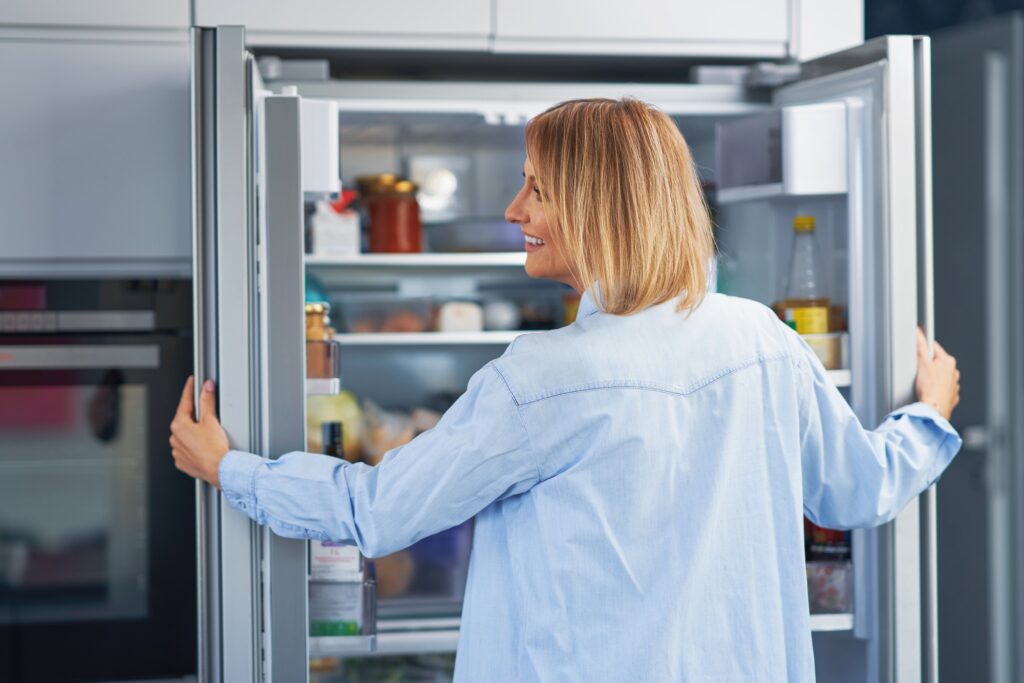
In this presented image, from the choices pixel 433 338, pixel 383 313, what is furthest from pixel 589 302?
pixel 383 313

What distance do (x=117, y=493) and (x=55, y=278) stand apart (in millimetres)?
346

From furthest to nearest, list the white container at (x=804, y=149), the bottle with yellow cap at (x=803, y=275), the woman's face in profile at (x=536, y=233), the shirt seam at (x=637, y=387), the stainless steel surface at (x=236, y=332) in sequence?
1. the bottle with yellow cap at (x=803, y=275)
2. the white container at (x=804, y=149)
3. the stainless steel surface at (x=236, y=332)
4. the woman's face in profile at (x=536, y=233)
5. the shirt seam at (x=637, y=387)

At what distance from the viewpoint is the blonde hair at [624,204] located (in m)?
1.04

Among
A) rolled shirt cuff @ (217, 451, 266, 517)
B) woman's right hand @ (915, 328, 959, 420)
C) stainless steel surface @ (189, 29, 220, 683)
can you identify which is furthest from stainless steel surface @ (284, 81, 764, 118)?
rolled shirt cuff @ (217, 451, 266, 517)

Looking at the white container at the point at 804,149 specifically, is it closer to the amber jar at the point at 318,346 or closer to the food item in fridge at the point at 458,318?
the food item in fridge at the point at 458,318

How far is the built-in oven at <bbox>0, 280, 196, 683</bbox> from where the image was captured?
156 cm

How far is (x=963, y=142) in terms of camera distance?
2055mm

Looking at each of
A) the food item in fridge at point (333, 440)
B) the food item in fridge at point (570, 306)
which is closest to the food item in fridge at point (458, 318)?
the food item in fridge at point (570, 306)

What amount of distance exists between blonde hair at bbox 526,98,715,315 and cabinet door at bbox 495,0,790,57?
0.60m

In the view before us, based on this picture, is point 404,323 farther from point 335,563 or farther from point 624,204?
point 624,204

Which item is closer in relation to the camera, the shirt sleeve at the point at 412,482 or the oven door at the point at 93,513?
the shirt sleeve at the point at 412,482

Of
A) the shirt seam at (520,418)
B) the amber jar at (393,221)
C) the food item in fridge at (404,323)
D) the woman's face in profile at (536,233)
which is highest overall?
the amber jar at (393,221)

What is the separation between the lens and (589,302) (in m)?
1.08

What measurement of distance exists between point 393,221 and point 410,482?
85 cm
